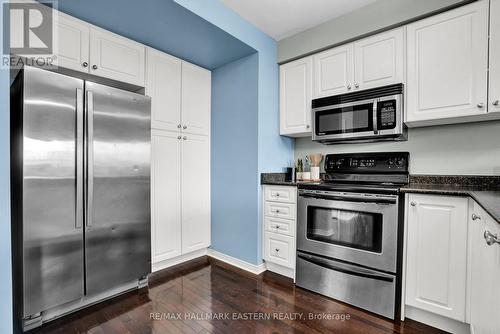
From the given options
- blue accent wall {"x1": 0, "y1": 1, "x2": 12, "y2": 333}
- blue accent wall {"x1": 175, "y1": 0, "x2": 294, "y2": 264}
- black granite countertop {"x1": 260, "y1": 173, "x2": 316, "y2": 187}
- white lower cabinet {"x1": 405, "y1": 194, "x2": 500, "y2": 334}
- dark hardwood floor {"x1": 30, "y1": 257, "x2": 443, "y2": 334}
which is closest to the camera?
blue accent wall {"x1": 0, "y1": 1, "x2": 12, "y2": 333}

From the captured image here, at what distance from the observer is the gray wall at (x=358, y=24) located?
1886 mm

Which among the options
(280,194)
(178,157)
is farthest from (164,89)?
(280,194)

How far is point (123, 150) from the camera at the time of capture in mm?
1992

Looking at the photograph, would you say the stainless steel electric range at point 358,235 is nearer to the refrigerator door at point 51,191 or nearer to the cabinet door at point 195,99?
the cabinet door at point 195,99

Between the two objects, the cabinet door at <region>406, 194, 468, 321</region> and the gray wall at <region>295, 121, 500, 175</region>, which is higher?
the gray wall at <region>295, 121, 500, 175</region>

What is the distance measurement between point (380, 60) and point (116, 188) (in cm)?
246

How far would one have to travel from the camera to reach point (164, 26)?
2094 millimetres

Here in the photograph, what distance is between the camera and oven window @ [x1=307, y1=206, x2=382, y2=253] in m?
1.87

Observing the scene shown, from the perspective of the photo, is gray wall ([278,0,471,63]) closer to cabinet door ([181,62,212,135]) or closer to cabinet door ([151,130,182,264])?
→ cabinet door ([181,62,212,135])

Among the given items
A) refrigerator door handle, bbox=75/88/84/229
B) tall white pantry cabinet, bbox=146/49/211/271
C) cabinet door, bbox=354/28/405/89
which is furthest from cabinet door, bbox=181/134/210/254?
cabinet door, bbox=354/28/405/89

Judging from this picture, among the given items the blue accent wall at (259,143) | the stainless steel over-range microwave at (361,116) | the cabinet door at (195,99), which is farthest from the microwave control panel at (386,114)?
the cabinet door at (195,99)

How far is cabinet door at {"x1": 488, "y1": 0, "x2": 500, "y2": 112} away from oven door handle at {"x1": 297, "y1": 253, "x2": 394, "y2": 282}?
1.39 metres

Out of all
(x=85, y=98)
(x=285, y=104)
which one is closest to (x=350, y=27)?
(x=285, y=104)

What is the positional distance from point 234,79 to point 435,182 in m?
2.19
